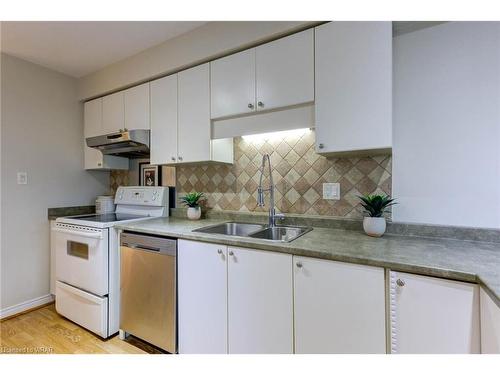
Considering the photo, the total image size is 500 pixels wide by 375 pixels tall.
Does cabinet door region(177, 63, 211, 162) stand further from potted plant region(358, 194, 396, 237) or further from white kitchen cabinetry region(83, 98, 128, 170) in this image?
potted plant region(358, 194, 396, 237)

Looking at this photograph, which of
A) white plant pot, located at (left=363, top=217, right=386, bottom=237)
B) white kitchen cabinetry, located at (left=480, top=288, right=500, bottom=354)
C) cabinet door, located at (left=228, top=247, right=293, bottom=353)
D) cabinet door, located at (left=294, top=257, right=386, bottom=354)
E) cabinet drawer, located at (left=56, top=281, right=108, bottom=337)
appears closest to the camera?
white kitchen cabinetry, located at (left=480, top=288, right=500, bottom=354)

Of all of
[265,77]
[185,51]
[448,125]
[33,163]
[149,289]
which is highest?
[185,51]

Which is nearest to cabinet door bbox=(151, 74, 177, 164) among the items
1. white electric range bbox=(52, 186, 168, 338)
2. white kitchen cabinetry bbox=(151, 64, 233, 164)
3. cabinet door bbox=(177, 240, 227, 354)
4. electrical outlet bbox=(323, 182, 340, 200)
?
white kitchen cabinetry bbox=(151, 64, 233, 164)

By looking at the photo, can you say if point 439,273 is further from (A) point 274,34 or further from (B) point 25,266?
(B) point 25,266

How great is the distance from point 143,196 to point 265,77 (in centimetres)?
163

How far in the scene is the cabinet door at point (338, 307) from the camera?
105cm

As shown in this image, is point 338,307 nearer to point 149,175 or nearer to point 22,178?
point 149,175

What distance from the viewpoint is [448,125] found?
1407 millimetres

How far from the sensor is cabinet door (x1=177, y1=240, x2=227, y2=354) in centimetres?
143

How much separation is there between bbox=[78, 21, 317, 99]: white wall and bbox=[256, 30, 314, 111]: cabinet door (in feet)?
0.25

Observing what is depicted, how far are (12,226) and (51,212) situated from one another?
31 centimetres

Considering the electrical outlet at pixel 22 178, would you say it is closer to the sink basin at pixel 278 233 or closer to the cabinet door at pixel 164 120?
the cabinet door at pixel 164 120

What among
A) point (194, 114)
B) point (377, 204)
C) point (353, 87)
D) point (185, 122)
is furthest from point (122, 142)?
point (377, 204)

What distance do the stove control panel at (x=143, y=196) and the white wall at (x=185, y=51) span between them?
998 millimetres
